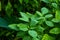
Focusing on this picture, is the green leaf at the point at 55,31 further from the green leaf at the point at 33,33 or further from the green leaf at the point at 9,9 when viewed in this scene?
the green leaf at the point at 9,9

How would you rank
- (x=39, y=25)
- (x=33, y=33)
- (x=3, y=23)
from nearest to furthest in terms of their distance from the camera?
(x=33, y=33), (x=39, y=25), (x=3, y=23)

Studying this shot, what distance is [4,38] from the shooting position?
7.73ft

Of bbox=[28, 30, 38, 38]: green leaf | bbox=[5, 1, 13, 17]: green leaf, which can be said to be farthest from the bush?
bbox=[5, 1, 13, 17]: green leaf

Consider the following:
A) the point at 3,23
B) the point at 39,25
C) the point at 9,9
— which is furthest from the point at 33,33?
the point at 9,9

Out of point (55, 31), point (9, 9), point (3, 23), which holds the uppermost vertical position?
point (9, 9)

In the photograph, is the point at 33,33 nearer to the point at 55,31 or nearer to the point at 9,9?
the point at 55,31

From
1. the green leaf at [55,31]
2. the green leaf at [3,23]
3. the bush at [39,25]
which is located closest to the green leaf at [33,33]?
the bush at [39,25]

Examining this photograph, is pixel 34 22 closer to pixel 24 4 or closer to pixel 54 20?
pixel 54 20

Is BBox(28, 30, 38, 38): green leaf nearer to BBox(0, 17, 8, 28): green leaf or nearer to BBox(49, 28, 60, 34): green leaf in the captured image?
BBox(49, 28, 60, 34): green leaf

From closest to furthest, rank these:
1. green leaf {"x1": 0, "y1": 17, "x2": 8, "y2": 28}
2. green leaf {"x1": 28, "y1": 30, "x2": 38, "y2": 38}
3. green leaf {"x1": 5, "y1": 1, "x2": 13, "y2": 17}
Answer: green leaf {"x1": 28, "y1": 30, "x2": 38, "y2": 38}, green leaf {"x1": 0, "y1": 17, "x2": 8, "y2": 28}, green leaf {"x1": 5, "y1": 1, "x2": 13, "y2": 17}

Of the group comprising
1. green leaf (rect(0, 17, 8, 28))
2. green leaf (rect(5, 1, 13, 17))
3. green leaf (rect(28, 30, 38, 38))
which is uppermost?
green leaf (rect(5, 1, 13, 17))

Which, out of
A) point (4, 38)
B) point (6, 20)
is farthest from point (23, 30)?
point (4, 38)

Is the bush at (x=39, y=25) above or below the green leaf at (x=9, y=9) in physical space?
below

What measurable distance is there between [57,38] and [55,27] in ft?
0.35
